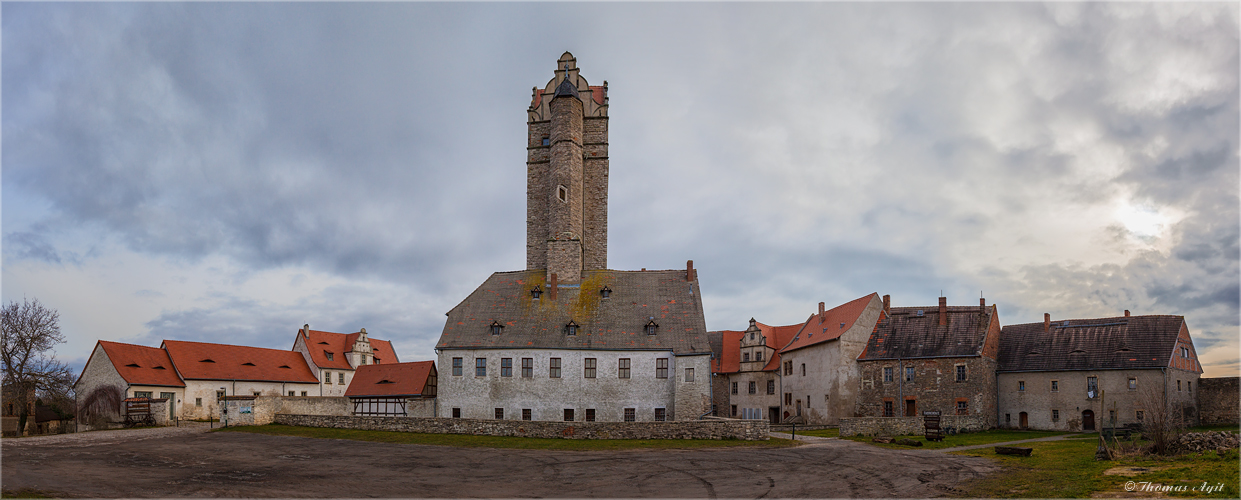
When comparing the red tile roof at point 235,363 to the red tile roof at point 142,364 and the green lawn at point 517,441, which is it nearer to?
the red tile roof at point 142,364

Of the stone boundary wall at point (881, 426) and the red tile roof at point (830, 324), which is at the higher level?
the red tile roof at point (830, 324)

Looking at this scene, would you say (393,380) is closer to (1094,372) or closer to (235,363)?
(235,363)

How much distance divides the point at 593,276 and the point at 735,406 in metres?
17.0

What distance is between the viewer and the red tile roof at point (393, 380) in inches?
1727

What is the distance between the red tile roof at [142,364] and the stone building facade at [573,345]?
773 inches

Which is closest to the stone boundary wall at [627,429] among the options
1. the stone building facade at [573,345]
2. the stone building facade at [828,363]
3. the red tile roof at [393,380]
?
the stone building facade at [573,345]

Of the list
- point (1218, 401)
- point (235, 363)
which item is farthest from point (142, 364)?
point (1218, 401)

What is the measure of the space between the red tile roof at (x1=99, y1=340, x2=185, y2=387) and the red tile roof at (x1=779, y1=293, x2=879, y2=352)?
4209 cm

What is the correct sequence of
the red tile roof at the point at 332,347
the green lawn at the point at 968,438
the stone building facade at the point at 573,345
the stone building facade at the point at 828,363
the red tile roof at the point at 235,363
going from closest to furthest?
the green lawn at the point at 968,438
the stone building facade at the point at 573,345
the stone building facade at the point at 828,363
the red tile roof at the point at 235,363
the red tile roof at the point at 332,347

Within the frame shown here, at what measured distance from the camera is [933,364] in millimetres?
45906

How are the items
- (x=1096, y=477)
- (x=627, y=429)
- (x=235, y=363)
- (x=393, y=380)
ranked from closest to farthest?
(x=1096, y=477)
(x=627, y=429)
(x=393, y=380)
(x=235, y=363)

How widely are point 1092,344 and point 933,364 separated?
9393 millimetres

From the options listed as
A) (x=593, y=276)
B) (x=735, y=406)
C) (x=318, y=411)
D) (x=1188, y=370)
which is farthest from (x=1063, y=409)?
(x=318, y=411)

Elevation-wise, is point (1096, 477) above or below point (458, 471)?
above
